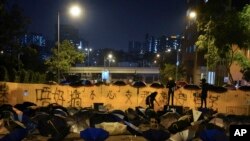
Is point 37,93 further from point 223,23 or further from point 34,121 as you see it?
point 223,23

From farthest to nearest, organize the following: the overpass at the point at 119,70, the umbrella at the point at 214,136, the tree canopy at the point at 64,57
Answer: the overpass at the point at 119,70 < the tree canopy at the point at 64,57 < the umbrella at the point at 214,136

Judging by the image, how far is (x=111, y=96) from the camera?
95.9 ft

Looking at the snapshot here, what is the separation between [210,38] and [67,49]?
1862 centimetres

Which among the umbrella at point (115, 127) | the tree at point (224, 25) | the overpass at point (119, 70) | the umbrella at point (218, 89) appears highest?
the tree at point (224, 25)

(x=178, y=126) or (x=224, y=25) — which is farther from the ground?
(x=224, y=25)

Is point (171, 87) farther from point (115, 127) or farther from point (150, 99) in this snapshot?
point (115, 127)

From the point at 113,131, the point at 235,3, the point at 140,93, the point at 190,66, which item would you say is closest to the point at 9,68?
the point at 140,93

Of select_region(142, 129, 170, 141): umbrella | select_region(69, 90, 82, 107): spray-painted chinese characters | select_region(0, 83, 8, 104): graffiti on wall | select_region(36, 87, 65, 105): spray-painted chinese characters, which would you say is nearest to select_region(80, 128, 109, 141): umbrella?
select_region(142, 129, 170, 141): umbrella

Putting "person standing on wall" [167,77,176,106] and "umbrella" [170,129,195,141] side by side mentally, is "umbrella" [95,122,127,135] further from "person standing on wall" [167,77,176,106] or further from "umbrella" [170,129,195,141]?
"person standing on wall" [167,77,176,106]

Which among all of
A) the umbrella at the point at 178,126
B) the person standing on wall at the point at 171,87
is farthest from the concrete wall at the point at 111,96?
the umbrella at the point at 178,126

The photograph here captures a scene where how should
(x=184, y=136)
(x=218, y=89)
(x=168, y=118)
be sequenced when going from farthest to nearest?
(x=218, y=89) → (x=168, y=118) → (x=184, y=136)

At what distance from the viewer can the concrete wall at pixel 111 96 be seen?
88.8 ft

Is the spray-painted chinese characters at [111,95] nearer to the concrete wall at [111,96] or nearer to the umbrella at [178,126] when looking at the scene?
the concrete wall at [111,96]

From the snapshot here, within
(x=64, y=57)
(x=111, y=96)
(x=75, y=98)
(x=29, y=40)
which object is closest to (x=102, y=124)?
(x=75, y=98)
